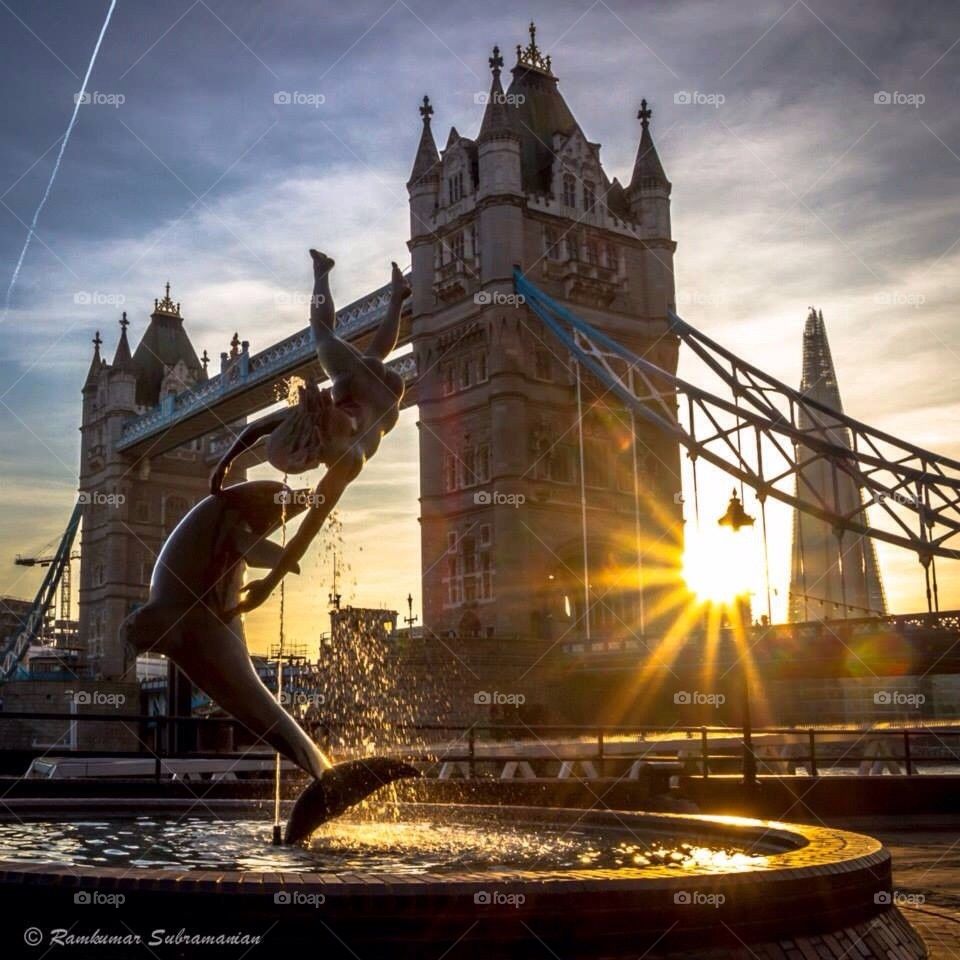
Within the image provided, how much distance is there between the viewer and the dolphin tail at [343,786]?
21.5 feet

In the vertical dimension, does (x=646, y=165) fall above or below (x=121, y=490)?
above

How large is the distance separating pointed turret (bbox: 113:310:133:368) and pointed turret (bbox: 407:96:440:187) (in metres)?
34.4

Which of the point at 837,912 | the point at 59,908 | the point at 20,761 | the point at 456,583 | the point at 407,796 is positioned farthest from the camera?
the point at 456,583

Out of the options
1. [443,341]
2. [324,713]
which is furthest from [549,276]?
[324,713]

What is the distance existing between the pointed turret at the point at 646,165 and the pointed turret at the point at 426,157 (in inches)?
299

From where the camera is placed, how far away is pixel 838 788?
1404 centimetres

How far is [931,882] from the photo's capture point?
848 centimetres

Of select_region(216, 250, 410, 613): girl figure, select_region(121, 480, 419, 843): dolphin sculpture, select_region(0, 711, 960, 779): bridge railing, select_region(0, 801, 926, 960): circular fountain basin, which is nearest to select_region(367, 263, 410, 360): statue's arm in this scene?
select_region(216, 250, 410, 613): girl figure

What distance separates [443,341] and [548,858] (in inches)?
1560

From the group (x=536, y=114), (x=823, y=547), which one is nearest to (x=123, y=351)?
(x=536, y=114)

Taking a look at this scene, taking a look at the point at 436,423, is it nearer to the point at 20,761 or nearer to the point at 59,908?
the point at 20,761

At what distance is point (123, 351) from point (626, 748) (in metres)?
59.2

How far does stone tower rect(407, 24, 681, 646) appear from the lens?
42062 mm

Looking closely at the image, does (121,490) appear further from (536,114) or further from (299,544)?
(299,544)
